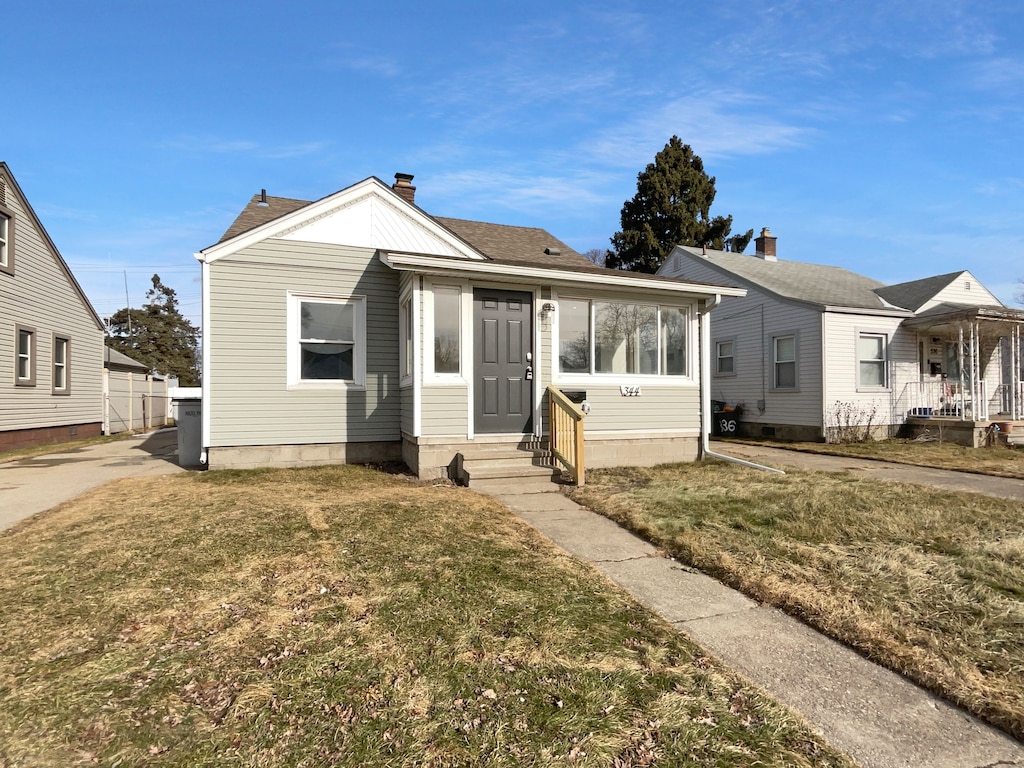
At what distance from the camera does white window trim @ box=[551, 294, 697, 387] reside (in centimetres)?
814

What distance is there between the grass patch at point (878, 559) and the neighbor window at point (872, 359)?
7836 mm

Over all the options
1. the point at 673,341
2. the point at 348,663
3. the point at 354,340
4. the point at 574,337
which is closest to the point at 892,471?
the point at 673,341

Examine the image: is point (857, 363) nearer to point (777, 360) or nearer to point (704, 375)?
point (777, 360)

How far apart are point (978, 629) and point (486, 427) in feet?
18.9

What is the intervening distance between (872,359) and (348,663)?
15.3 metres

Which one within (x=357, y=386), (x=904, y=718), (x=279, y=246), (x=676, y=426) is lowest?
(x=904, y=718)

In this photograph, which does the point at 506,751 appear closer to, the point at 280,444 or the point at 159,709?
the point at 159,709

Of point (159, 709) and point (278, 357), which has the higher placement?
point (278, 357)

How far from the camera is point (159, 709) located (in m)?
2.14

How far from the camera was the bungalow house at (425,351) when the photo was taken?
748cm

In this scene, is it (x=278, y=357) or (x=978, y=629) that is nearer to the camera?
(x=978, y=629)

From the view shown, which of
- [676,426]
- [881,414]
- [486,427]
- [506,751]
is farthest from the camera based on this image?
[881,414]

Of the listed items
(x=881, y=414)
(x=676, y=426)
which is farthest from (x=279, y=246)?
(x=881, y=414)

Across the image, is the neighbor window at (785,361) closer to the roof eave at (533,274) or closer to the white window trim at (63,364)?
the roof eave at (533,274)
